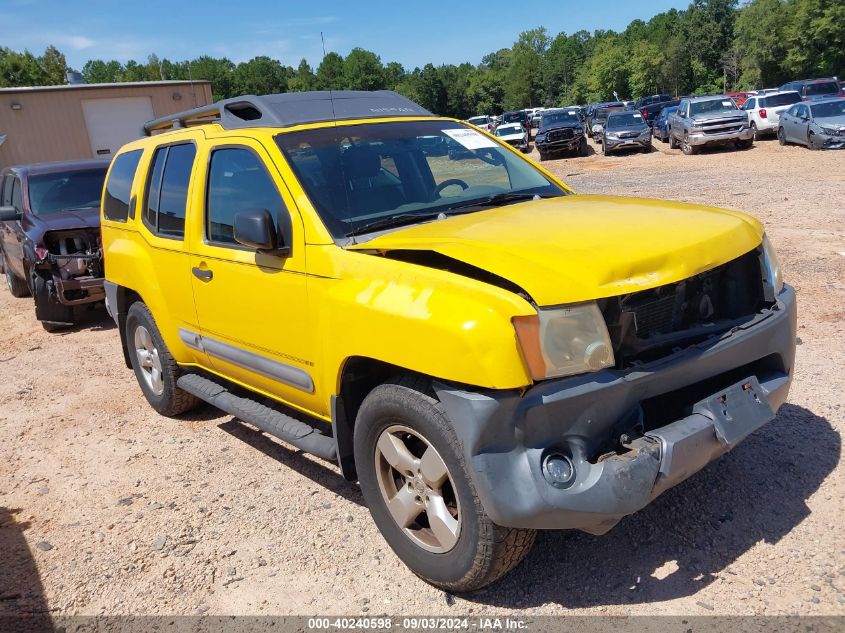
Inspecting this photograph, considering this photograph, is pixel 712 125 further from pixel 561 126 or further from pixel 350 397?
pixel 350 397

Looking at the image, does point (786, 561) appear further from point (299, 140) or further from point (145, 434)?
point (145, 434)

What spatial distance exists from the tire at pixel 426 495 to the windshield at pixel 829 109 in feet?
69.3

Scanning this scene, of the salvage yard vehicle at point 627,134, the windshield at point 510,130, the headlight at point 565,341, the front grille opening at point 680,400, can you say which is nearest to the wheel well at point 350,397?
the headlight at point 565,341

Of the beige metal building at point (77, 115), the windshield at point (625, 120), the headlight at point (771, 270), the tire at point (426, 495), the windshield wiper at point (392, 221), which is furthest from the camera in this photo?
the windshield at point (625, 120)

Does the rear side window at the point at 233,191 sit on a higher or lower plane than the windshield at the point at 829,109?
higher

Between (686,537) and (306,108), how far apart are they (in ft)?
10.1

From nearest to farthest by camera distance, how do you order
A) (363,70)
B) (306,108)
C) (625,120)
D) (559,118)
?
(306,108) → (625,120) → (559,118) → (363,70)

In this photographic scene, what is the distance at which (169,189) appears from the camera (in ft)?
15.3

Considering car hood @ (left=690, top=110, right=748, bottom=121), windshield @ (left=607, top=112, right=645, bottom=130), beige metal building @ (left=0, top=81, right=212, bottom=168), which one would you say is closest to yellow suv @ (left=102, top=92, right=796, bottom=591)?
car hood @ (left=690, top=110, right=748, bottom=121)

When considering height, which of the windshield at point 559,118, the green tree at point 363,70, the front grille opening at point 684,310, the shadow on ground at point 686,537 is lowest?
the shadow on ground at point 686,537

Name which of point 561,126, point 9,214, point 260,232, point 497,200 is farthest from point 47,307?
point 561,126

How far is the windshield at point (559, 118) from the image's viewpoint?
90.5 feet

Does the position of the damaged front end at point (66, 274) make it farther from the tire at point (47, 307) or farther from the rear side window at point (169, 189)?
the rear side window at point (169, 189)

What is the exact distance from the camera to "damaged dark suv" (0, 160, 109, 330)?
8109mm
